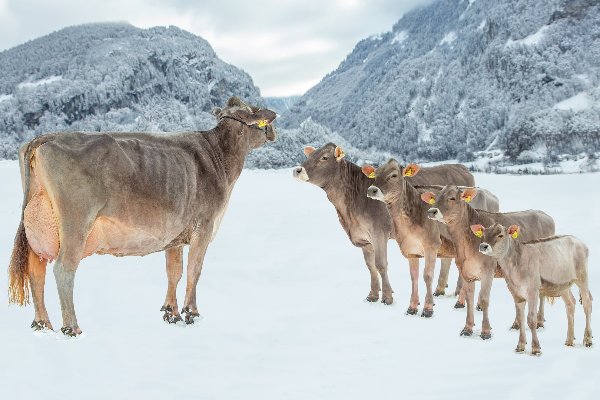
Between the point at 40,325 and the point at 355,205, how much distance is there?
4677 mm

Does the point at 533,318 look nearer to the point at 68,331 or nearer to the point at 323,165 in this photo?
the point at 323,165

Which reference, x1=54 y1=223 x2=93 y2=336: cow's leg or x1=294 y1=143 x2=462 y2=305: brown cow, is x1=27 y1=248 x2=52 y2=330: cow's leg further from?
x1=294 y1=143 x2=462 y2=305: brown cow

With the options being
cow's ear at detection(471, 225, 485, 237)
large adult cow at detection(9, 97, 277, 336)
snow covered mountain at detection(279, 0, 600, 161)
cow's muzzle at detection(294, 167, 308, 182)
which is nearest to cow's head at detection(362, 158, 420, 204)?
cow's muzzle at detection(294, 167, 308, 182)

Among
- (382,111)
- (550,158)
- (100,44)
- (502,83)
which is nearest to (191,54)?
(100,44)

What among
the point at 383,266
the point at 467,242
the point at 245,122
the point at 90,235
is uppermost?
the point at 245,122

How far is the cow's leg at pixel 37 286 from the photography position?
5895 millimetres

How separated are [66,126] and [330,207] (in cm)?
5071

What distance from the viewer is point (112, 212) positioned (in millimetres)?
5727

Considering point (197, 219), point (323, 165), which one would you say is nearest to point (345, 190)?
point (323, 165)

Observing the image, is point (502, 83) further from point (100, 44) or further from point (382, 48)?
point (100, 44)

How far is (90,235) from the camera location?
5797mm

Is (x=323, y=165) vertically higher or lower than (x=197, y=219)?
higher

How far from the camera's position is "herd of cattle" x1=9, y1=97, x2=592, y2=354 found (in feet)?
18.1

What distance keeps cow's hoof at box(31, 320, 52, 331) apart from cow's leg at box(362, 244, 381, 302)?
15.1ft
